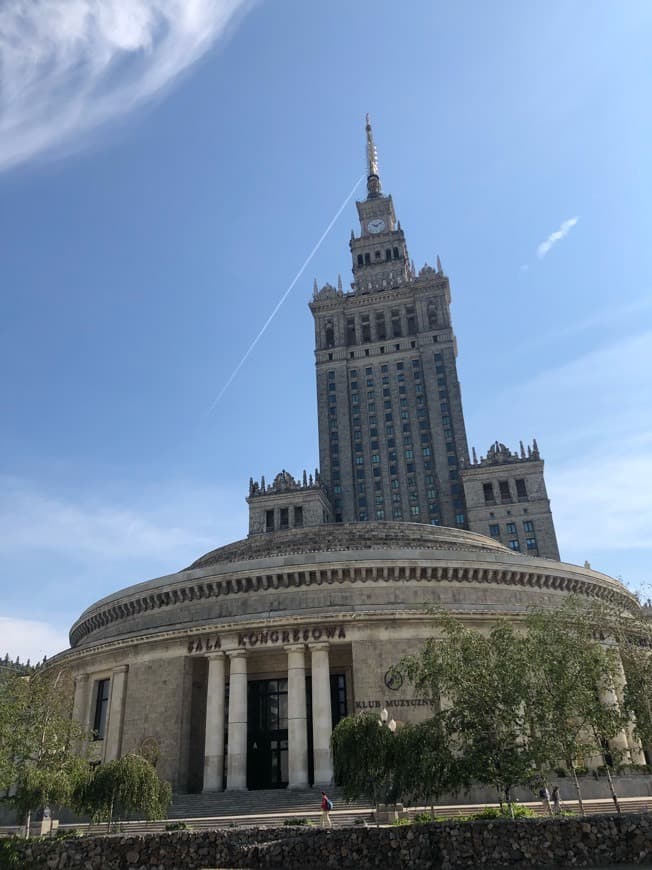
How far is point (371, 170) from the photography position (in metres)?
149

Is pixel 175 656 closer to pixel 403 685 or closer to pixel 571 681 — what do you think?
pixel 403 685

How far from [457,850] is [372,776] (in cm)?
622

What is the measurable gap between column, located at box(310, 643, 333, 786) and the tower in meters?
58.7

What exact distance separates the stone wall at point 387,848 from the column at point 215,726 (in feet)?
55.1

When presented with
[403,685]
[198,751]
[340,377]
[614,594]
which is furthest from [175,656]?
[340,377]

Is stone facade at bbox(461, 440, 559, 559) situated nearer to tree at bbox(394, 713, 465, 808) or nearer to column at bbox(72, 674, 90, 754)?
column at bbox(72, 674, 90, 754)

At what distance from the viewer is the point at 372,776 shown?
26906 mm

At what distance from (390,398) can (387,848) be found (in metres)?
91.6

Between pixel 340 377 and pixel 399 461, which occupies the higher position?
pixel 340 377

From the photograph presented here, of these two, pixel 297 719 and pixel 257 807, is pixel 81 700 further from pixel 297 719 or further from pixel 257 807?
pixel 257 807

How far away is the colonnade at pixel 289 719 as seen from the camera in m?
39.3

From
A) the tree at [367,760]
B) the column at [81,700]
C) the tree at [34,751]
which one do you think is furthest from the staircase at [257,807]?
the column at [81,700]

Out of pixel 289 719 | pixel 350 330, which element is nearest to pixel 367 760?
pixel 289 719

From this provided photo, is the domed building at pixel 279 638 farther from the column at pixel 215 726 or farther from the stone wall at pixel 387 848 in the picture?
the stone wall at pixel 387 848
